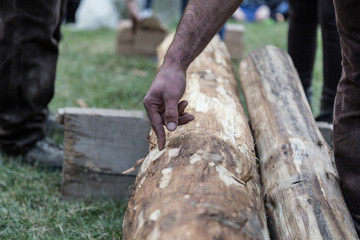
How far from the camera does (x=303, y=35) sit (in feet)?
10.7

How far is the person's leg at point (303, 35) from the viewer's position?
3215 millimetres

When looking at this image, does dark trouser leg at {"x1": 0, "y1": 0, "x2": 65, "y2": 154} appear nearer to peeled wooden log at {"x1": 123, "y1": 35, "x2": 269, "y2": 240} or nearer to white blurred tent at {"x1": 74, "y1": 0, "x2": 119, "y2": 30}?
peeled wooden log at {"x1": 123, "y1": 35, "x2": 269, "y2": 240}

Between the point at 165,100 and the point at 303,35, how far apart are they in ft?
6.44

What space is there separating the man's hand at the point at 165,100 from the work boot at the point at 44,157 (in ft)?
4.25

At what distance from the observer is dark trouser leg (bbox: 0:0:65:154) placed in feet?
8.26

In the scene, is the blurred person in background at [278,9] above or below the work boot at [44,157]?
below

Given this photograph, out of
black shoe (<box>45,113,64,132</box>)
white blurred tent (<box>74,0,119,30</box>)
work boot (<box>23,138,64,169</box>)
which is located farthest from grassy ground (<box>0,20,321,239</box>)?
black shoe (<box>45,113,64,132</box>)

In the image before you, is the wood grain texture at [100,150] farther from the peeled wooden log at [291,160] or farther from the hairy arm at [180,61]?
the hairy arm at [180,61]

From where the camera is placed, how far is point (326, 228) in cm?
152

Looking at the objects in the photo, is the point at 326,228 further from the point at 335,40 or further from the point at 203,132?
the point at 335,40

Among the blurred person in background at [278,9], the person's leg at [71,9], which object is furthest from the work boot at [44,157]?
the blurred person in background at [278,9]

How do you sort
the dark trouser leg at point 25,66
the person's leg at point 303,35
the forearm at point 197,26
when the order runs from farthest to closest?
the person's leg at point 303,35 → the dark trouser leg at point 25,66 → the forearm at point 197,26

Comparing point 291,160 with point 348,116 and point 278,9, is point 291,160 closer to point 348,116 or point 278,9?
point 348,116

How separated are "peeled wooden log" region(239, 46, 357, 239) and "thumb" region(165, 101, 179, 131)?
18.6 inches
